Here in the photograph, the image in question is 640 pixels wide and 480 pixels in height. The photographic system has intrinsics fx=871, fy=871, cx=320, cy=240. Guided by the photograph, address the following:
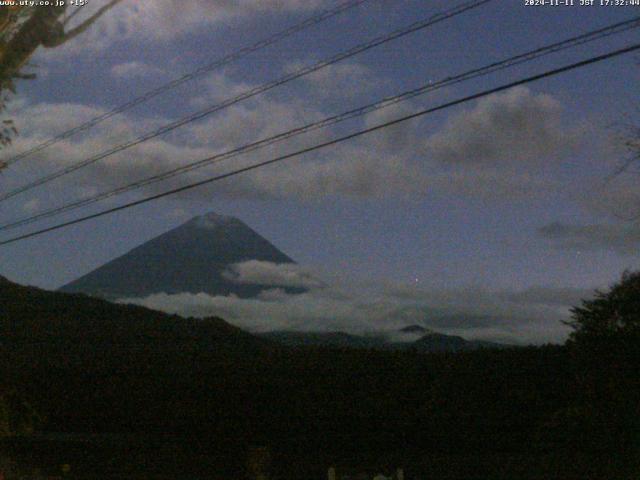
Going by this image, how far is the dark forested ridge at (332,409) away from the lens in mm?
13211

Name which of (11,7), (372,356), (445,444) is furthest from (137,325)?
(11,7)

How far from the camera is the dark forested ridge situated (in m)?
13.2

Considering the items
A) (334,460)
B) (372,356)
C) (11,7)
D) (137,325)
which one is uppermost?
(11,7)

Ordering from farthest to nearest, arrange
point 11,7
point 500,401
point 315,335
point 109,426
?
point 315,335, point 109,426, point 500,401, point 11,7

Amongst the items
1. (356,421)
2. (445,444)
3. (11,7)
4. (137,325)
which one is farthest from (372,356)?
(137,325)

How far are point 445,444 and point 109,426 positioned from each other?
10.0 m

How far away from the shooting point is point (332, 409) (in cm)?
1708

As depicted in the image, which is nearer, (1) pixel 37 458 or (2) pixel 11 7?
(2) pixel 11 7

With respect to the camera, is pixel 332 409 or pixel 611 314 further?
pixel 332 409

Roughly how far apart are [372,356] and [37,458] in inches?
292

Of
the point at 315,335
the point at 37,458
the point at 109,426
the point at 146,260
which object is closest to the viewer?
the point at 37,458

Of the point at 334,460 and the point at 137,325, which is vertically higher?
the point at 137,325

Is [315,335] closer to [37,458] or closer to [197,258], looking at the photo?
[37,458]

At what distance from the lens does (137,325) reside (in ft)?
90.2
